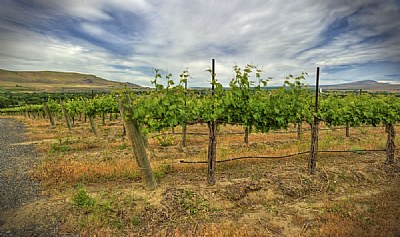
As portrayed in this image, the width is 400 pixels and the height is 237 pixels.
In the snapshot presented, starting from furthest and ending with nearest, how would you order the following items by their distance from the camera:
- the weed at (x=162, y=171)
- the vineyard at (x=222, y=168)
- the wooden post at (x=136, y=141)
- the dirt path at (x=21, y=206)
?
1. the weed at (x=162, y=171)
2. the wooden post at (x=136, y=141)
3. the vineyard at (x=222, y=168)
4. the dirt path at (x=21, y=206)

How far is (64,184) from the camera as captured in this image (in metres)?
7.97

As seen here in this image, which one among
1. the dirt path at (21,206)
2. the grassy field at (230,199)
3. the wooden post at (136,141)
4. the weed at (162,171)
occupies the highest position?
the wooden post at (136,141)

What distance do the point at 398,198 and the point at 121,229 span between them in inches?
317

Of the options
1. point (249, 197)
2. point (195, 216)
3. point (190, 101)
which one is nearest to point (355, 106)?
point (249, 197)

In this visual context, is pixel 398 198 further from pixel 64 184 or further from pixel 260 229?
pixel 64 184

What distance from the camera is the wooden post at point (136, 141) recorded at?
675cm

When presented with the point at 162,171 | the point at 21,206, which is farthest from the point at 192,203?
the point at 21,206

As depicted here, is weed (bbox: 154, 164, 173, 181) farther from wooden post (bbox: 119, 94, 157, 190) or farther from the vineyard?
wooden post (bbox: 119, 94, 157, 190)

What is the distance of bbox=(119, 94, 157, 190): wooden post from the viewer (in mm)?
6752

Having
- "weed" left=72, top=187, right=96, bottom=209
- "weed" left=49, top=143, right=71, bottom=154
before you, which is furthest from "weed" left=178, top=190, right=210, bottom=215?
"weed" left=49, top=143, right=71, bottom=154

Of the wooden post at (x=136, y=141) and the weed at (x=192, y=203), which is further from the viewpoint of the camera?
the wooden post at (x=136, y=141)

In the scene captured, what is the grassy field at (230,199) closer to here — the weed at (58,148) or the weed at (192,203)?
the weed at (192,203)

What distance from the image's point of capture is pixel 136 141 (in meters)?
6.88

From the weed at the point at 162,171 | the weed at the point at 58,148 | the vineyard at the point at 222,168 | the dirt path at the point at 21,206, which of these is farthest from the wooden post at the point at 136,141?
the weed at the point at 58,148
